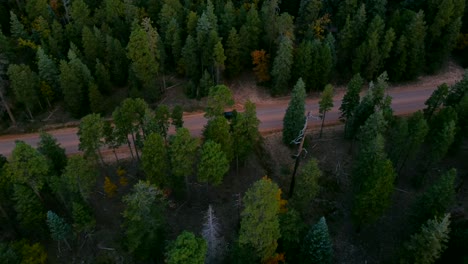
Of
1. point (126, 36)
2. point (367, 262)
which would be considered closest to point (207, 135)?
point (367, 262)

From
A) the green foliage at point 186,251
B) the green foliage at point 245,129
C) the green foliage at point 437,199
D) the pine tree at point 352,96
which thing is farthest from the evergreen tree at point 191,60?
the green foliage at point 437,199

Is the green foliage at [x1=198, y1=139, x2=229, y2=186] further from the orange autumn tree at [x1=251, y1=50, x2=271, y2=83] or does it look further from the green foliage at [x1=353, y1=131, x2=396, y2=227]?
the orange autumn tree at [x1=251, y1=50, x2=271, y2=83]

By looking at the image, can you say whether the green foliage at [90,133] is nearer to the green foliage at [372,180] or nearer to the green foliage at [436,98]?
the green foliage at [372,180]

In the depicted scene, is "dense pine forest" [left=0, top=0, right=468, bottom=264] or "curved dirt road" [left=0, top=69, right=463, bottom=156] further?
"curved dirt road" [left=0, top=69, right=463, bottom=156]

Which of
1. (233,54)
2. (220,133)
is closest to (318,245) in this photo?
(220,133)

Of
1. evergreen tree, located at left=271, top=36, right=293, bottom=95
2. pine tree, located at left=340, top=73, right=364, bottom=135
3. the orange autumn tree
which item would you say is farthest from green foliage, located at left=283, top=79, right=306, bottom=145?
the orange autumn tree

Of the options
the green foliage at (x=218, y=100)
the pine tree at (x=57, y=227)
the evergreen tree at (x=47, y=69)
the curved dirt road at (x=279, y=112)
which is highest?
the evergreen tree at (x=47, y=69)
